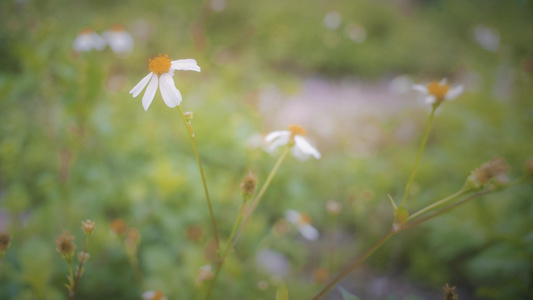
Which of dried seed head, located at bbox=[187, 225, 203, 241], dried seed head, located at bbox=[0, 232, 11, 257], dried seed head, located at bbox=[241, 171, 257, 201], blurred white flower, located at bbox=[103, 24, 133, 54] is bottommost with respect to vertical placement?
dried seed head, located at bbox=[0, 232, 11, 257]

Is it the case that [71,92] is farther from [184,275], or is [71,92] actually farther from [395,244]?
[395,244]

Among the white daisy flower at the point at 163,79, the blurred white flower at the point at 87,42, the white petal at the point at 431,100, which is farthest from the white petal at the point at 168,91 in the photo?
the blurred white flower at the point at 87,42

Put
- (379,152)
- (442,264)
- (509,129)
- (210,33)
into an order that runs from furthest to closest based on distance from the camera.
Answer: (210,33) < (379,152) < (509,129) < (442,264)

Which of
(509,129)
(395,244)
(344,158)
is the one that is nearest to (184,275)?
(395,244)

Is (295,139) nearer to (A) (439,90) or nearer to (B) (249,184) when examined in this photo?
(B) (249,184)

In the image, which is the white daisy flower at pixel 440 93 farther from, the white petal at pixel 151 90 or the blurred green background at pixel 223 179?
the white petal at pixel 151 90

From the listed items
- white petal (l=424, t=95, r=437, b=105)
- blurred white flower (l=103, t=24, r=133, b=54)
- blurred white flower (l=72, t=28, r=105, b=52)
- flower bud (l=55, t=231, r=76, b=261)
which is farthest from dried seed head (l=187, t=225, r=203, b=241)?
blurred white flower (l=103, t=24, r=133, b=54)

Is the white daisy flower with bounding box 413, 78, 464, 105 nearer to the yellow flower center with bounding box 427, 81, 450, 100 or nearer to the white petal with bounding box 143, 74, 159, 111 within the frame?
the yellow flower center with bounding box 427, 81, 450, 100

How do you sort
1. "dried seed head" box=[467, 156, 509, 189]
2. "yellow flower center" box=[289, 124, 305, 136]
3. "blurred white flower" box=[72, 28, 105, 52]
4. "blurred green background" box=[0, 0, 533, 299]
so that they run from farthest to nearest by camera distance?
"blurred white flower" box=[72, 28, 105, 52] < "blurred green background" box=[0, 0, 533, 299] < "yellow flower center" box=[289, 124, 305, 136] < "dried seed head" box=[467, 156, 509, 189]
